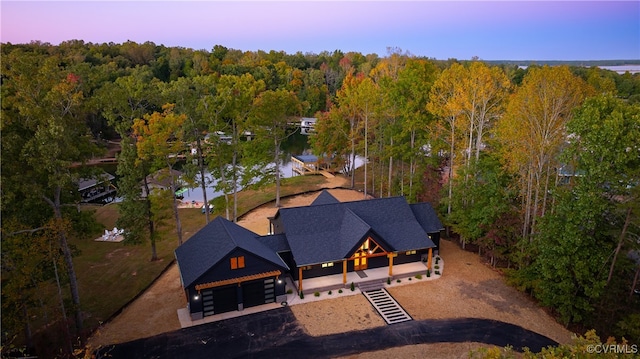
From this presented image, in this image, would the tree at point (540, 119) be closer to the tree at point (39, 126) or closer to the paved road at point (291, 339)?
the paved road at point (291, 339)

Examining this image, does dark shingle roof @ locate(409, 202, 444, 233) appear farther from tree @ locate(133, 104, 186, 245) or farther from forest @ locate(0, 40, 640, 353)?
tree @ locate(133, 104, 186, 245)

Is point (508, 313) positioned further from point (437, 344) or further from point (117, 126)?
point (117, 126)

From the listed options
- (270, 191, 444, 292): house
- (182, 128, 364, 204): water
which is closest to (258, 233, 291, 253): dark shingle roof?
(270, 191, 444, 292): house

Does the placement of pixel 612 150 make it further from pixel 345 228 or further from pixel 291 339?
pixel 291 339

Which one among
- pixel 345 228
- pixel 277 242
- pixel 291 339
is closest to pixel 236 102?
pixel 277 242

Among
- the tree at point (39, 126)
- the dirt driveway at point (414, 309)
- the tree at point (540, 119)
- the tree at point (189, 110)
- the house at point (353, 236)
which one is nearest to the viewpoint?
the tree at point (39, 126)

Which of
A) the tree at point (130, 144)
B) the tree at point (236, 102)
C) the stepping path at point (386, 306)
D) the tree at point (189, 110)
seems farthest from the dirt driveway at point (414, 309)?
the tree at point (236, 102)

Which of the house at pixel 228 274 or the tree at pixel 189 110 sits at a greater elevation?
the tree at pixel 189 110
